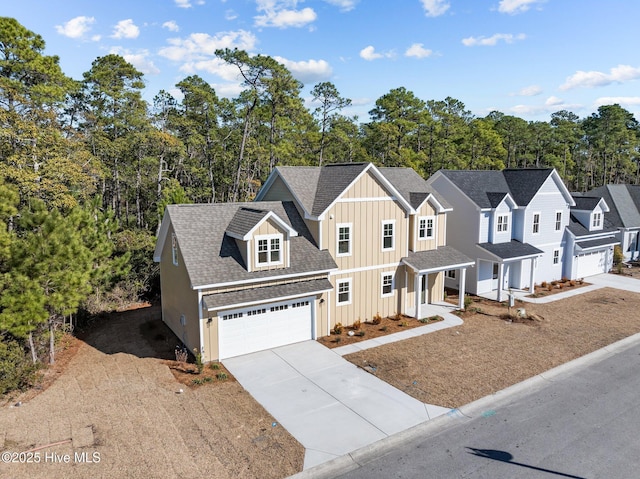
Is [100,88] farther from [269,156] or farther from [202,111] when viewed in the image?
[269,156]

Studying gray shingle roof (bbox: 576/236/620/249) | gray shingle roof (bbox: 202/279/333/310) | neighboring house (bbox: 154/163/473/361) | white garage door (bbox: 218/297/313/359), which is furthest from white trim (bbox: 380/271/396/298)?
gray shingle roof (bbox: 576/236/620/249)

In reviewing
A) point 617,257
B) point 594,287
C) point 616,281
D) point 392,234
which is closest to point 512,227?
point 594,287

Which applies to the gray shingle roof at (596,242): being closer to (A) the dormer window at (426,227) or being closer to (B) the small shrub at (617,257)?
(B) the small shrub at (617,257)

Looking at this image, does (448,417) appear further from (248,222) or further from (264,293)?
(248,222)

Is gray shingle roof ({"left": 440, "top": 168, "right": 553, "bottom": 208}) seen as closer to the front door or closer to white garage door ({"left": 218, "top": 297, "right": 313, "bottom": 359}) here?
the front door

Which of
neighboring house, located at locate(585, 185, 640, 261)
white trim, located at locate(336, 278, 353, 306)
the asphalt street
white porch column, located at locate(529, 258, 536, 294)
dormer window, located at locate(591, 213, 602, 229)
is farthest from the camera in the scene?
neighboring house, located at locate(585, 185, 640, 261)
